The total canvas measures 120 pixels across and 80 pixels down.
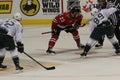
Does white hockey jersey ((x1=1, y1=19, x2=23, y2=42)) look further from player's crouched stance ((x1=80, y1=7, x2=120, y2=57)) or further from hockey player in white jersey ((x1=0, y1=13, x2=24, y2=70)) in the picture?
player's crouched stance ((x1=80, y1=7, x2=120, y2=57))

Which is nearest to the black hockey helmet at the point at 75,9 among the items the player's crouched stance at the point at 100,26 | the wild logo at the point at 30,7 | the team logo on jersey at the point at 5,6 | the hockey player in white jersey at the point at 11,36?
the player's crouched stance at the point at 100,26

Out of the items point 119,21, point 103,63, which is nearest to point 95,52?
point 119,21

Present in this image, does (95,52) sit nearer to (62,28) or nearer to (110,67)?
(62,28)

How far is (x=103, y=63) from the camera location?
752 cm

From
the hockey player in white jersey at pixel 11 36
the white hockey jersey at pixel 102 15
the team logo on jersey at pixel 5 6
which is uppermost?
the white hockey jersey at pixel 102 15

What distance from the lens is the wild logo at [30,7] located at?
14.2 metres

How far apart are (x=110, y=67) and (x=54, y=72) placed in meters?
0.87

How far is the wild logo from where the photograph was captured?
1416 cm

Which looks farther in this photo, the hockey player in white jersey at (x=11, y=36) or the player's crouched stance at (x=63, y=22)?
the player's crouched stance at (x=63, y=22)

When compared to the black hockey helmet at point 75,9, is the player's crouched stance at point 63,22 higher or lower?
lower

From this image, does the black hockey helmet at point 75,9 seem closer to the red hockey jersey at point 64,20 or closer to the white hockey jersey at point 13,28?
the red hockey jersey at point 64,20

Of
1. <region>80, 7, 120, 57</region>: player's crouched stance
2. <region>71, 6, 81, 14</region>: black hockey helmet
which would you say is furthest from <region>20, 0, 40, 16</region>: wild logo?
<region>80, 7, 120, 57</region>: player's crouched stance

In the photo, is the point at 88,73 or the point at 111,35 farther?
the point at 111,35

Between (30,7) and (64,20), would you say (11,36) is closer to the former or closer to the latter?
(64,20)
